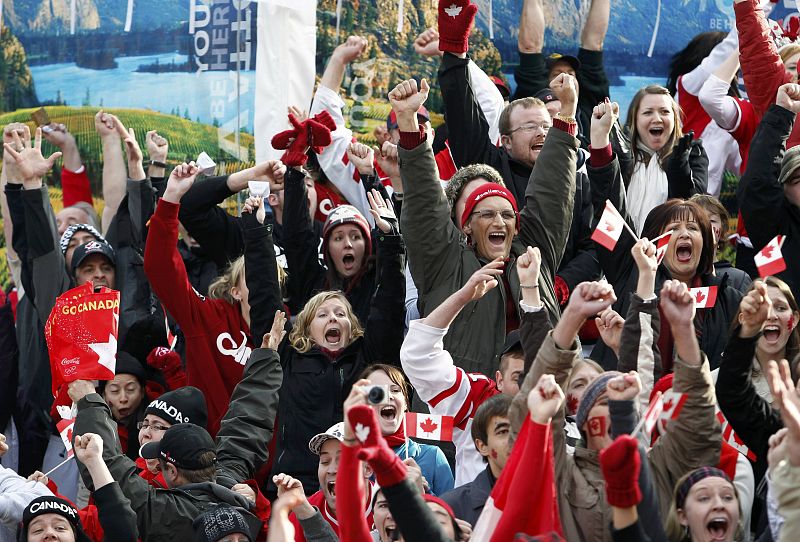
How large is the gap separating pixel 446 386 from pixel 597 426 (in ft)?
3.92

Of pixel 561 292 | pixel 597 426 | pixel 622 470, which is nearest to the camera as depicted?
pixel 622 470

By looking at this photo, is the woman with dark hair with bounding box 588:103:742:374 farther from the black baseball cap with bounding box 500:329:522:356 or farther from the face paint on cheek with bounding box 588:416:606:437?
the face paint on cheek with bounding box 588:416:606:437

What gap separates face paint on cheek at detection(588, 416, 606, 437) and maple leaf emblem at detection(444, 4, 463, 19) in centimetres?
309

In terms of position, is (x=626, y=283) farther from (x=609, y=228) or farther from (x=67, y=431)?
(x=67, y=431)

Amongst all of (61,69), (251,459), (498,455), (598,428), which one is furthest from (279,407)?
(61,69)

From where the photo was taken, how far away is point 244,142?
10.5 metres

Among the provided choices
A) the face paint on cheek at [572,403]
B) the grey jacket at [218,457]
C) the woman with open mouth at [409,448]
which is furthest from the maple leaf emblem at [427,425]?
the grey jacket at [218,457]

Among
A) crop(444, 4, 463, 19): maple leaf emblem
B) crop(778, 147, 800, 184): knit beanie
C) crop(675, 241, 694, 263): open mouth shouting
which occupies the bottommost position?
crop(675, 241, 694, 263): open mouth shouting

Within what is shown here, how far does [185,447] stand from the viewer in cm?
699

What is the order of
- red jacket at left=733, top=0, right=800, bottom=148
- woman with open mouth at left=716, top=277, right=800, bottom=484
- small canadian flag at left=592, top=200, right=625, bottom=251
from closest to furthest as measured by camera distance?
woman with open mouth at left=716, top=277, right=800, bottom=484 < small canadian flag at left=592, top=200, right=625, bottom=251 < red jacket at left=733, top=0, right=800, bottom=148

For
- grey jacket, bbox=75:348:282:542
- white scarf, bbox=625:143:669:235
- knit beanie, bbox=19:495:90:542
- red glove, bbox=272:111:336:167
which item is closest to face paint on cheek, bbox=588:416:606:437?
grey jacket, bbox=75:348:282:542

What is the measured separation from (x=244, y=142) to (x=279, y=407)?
3039 millimetres

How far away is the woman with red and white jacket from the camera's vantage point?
8250 mm

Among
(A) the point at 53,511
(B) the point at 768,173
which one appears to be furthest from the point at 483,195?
(A) the point at 53,511
